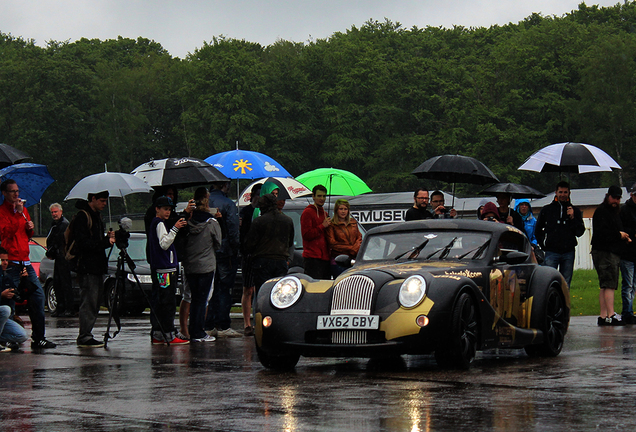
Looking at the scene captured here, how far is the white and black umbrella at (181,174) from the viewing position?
13.0 metres

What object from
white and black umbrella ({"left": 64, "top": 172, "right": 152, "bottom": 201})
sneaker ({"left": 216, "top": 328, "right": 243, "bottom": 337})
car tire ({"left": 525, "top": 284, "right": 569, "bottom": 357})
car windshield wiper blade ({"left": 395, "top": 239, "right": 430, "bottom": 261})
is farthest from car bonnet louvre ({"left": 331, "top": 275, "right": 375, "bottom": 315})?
white and black umbrella ({"left": 64, "top": 172, "right": 152, "bottom": 201})

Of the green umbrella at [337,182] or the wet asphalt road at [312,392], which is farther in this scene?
the green umbrella at [337,182]

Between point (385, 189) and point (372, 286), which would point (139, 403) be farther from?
point (385, 189)

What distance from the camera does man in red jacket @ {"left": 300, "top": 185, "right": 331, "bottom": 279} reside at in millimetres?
12812

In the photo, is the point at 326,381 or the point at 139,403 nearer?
the point at 139,403

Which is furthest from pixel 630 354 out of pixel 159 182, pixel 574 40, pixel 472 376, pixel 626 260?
pixel 574 40

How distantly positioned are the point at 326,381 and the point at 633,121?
2754 inches

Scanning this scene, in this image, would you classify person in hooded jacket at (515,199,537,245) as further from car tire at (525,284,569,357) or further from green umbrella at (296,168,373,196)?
car tire at (525,284,569,357)

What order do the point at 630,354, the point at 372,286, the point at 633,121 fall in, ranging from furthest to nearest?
the point at 633,121
the point at 630,354
the point at 372,286

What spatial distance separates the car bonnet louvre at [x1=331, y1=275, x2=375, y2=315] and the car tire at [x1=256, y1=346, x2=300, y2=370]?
668mm

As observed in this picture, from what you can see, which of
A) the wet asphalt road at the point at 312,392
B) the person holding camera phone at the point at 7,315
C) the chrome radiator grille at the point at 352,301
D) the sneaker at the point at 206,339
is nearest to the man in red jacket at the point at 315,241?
the sneaker at the point at 206,339

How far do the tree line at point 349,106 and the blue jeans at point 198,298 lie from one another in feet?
195

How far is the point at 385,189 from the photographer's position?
7581cm

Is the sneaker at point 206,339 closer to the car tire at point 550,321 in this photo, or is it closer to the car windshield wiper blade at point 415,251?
the car windshield wiper blade at point 415,251
